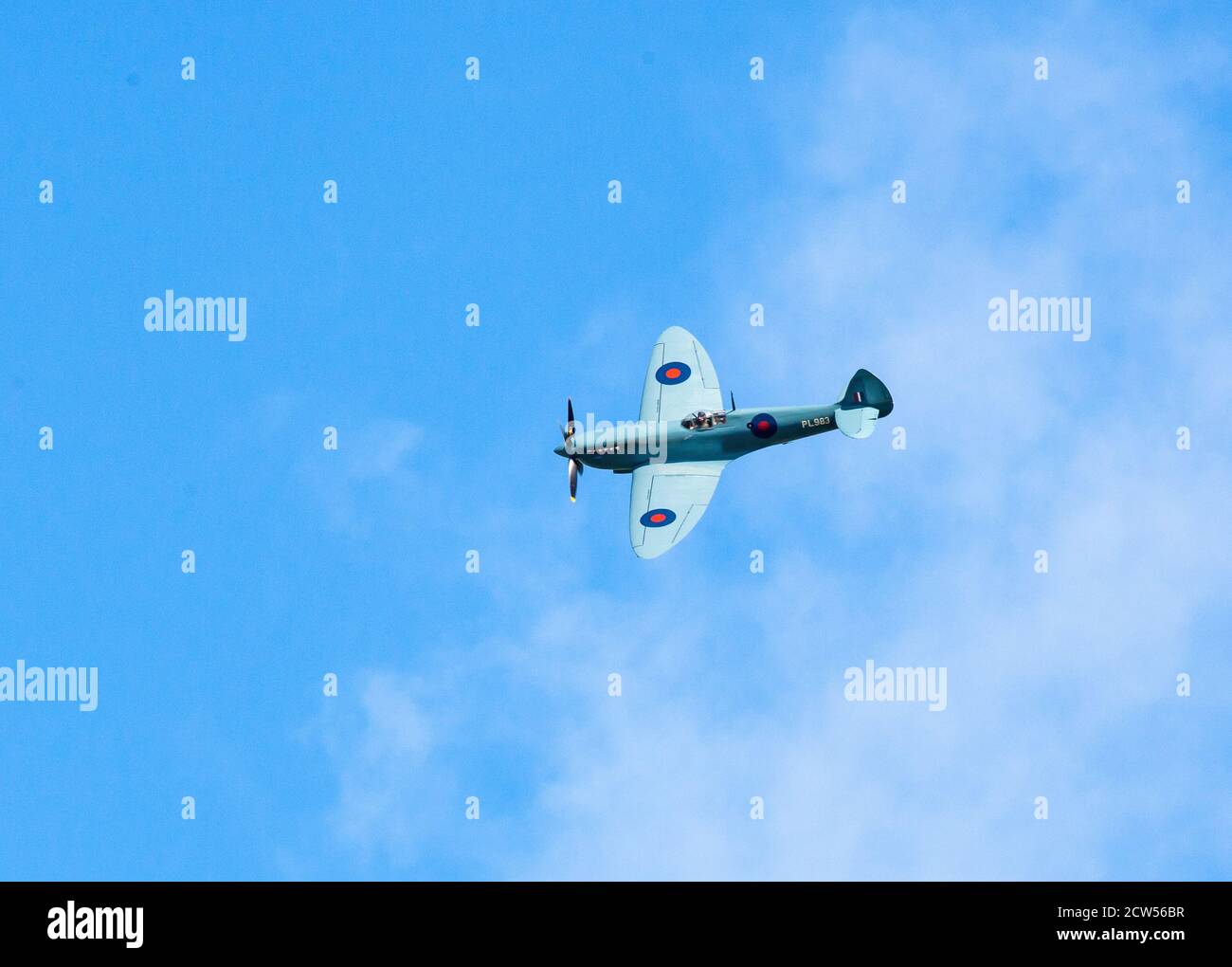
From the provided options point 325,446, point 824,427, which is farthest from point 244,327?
point 824,427

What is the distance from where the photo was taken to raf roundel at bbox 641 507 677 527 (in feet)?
207

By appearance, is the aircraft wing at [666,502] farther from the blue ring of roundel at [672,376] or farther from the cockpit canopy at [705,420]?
the blue ring of roundel at [672,376]

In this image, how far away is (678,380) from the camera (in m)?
67.1

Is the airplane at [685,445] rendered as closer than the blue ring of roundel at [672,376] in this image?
Yes

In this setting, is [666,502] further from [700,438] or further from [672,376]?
[672,376]

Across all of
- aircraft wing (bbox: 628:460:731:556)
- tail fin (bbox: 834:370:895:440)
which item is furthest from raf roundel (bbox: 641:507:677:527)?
tail fin (bbox: 834:370:895:440)

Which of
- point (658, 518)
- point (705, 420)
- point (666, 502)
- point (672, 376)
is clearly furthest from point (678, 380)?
point (658, 518)

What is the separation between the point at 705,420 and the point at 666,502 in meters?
3.84

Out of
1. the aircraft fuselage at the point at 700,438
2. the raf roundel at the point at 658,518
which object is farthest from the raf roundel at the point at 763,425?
the raf roundel at the point at 658,518

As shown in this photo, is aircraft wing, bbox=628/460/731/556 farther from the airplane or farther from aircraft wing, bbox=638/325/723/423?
aircraft wing, bbox=638/325/723/423

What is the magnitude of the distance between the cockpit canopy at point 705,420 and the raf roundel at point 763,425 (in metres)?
1.24

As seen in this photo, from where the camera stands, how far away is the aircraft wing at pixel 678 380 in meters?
66.2

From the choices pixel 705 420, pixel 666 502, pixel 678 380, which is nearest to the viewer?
pixel 666 502
